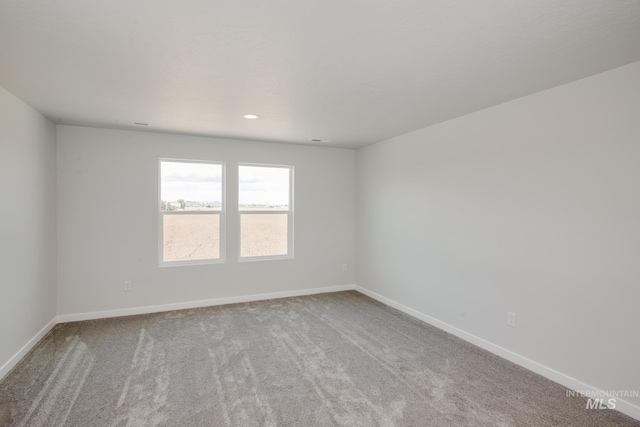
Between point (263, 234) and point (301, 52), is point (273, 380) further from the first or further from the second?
point (263, 234)

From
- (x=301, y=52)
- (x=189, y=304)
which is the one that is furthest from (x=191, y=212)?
(x=301, y=52)

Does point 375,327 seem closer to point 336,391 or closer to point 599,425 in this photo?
point 336,391

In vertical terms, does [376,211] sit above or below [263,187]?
below

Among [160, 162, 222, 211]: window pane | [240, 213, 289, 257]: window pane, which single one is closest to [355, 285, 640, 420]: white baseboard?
[240, 213, 289, 257]: window pane

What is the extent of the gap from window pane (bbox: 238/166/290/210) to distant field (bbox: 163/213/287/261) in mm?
171

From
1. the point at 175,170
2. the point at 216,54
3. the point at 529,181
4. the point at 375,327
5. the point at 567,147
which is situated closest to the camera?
the point at 216,54

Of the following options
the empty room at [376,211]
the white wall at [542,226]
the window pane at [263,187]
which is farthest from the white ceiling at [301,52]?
the window pane at [263,187]

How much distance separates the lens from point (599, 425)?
212 cm

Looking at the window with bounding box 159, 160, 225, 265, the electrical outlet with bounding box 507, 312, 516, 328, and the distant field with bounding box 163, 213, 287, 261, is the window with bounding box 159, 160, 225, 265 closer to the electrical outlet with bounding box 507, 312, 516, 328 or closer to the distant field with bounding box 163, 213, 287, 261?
the distant field with bounding box 163, 213, 287, 261

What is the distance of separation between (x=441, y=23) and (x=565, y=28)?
69 centimetres

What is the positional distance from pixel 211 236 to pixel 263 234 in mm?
762

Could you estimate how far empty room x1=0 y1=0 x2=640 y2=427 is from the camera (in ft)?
6.27

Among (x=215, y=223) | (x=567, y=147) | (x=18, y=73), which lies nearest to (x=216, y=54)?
(x=18, y=73)

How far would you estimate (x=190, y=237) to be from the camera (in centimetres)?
456
